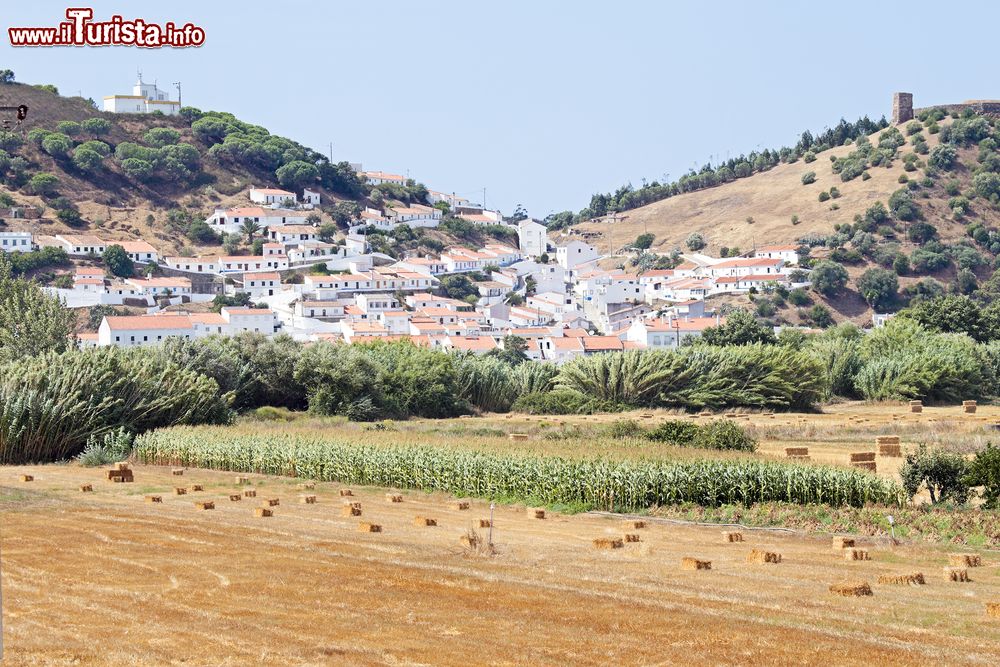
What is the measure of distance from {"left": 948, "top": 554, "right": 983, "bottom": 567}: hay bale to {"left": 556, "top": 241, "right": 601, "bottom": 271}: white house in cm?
14987

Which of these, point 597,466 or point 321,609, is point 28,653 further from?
point 597,466

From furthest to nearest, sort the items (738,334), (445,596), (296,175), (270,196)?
(296,175) → (270,196) → (738,334) → (445,596)

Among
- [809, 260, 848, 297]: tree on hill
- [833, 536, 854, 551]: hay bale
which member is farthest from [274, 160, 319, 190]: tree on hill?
[833, 536, 854, 551]: hay bale

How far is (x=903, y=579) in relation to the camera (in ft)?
62.4

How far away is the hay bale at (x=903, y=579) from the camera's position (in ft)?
62.2

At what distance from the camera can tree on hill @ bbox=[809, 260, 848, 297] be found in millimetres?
142125

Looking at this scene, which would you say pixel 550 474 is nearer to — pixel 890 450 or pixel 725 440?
pixel 725 440

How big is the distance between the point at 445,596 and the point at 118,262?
428 ft

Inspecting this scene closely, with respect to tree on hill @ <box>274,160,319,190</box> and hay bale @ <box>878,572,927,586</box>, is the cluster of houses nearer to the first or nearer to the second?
tree on hill @ <box>274,160,319,190</box>

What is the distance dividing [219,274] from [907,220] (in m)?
77.8

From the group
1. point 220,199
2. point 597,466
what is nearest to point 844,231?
point 220,199

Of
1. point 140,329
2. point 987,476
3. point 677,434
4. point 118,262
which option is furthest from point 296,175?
point 987,476

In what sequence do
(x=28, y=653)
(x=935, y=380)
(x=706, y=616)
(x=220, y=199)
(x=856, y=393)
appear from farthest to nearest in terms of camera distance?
1. (x=220, y=199)
2. (x=856, y=393)
3. (x=935, y=380)
4. (x=706, y=616)
5. (x=28, y=653)

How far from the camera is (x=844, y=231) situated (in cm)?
16300
